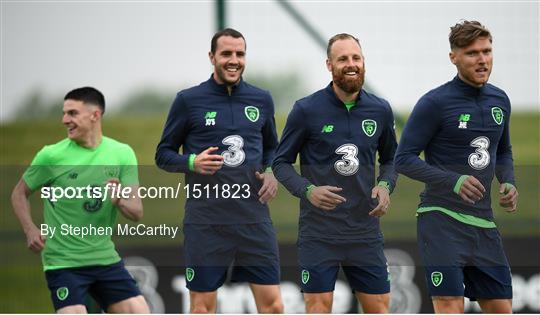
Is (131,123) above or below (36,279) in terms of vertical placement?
above

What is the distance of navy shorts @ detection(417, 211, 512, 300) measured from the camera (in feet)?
29.6

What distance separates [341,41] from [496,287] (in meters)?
1.87

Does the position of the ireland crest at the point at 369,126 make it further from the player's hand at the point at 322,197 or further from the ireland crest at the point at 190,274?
the ireland crest at the point at 190,274

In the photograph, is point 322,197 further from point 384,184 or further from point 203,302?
point 203,302

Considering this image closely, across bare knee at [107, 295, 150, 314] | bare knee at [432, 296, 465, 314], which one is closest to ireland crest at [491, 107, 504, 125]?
bare knee at [432, 296, 465, 314]

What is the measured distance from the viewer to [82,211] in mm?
9867

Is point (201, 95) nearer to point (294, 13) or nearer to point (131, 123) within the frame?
point (294, 13)

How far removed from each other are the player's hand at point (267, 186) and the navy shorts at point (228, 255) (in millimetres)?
201

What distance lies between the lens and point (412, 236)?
465 inches

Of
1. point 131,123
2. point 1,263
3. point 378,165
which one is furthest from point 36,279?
point 378,165

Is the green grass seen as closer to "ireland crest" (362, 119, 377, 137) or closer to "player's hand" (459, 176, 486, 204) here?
"ireland crest" (362, 119, 377, 137)

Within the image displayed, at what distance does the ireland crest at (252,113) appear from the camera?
31.6 feet

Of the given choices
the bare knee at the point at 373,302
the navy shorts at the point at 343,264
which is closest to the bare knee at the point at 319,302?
the navy shorts at the point at 343,264

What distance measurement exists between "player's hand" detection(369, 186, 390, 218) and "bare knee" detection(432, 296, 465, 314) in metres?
0.66
